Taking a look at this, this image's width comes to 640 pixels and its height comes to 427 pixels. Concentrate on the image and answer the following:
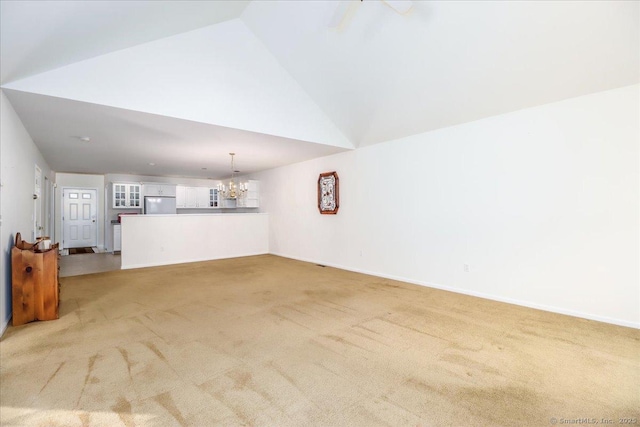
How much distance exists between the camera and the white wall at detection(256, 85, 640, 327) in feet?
10.2

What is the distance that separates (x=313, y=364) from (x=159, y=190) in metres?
8.61

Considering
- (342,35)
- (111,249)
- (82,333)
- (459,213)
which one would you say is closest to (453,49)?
(342,35)

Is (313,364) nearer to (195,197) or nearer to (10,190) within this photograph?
(10,190)

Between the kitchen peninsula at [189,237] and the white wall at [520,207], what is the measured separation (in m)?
3.41

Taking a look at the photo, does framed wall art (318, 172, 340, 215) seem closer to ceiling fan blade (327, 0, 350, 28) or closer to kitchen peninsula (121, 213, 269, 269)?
kitchen peninsula (121, 213, 269, 269)

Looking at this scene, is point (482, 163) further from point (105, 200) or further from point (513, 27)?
point (105, 200)

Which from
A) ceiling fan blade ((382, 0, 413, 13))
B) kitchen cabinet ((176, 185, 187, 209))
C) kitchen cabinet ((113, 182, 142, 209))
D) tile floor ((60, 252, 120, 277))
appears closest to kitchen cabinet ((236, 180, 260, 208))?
kitchen cabinet ((176, 185, 187, 209))

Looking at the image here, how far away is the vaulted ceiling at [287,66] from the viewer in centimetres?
265

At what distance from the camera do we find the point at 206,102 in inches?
154

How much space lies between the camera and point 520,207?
12.3ft

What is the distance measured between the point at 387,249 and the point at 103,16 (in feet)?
15.7

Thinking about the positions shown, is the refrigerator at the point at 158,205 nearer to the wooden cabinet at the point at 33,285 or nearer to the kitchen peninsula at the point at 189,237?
the kitchen peninsula at the point at 189,237

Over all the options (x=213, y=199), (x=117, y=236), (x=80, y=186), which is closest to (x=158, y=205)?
(x=117, y=236)

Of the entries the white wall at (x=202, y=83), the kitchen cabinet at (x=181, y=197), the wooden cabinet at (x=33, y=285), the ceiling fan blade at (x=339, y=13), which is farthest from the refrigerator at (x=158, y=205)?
the ceiling fan blade at (x=339, y=13)
